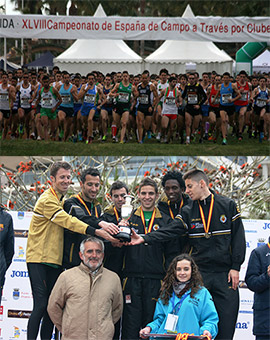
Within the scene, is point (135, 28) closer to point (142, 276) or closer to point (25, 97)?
point (25, 97)

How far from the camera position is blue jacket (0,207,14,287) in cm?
535

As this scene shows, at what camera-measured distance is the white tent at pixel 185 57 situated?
18.0 meters

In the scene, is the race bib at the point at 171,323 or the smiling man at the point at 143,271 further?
the smiling man at the point at 143,271

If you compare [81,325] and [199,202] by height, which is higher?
[199,202]

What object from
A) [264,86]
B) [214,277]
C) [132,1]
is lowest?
[214,277]

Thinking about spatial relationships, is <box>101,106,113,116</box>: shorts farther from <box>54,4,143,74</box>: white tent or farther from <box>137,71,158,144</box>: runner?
<box>54,4,143,74</box>: white tent

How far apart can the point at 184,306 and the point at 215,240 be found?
2.32 feet

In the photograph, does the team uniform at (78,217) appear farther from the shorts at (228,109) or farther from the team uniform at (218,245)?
the shorts at (228,109)

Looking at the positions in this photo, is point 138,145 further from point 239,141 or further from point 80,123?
point 239,141

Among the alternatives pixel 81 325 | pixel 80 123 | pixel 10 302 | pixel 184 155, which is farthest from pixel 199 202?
pixel 80 123

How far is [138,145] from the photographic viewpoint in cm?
1130

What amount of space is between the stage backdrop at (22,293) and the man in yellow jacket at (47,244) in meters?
1.02

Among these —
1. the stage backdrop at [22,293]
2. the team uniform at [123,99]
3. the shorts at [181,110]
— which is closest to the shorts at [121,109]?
the team uniform at [123,99]

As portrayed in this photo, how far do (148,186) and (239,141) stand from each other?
24.5ft
